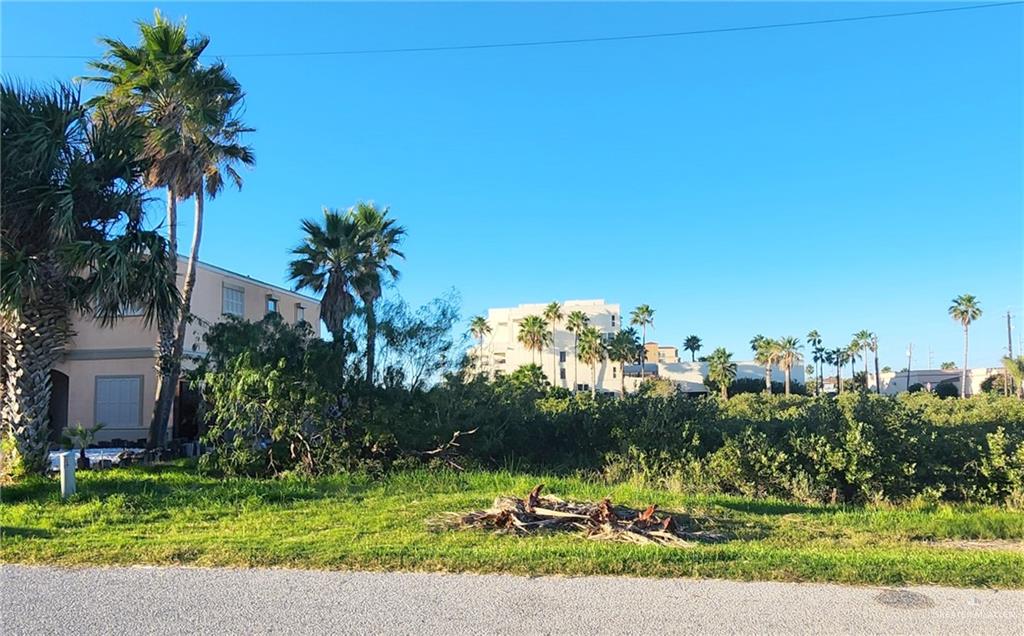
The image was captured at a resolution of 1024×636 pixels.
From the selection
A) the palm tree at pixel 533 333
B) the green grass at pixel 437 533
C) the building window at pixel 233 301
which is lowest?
the green grass at pixel 437 533

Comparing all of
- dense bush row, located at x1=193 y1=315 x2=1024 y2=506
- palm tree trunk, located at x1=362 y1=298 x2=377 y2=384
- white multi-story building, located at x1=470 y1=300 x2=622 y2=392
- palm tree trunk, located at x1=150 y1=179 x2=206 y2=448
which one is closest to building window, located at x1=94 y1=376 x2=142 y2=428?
palm tree trunk, located at x1=150 y1=179 x2=206 y2=448

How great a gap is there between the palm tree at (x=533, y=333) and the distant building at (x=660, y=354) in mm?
23784

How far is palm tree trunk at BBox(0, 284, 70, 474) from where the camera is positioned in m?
11.5

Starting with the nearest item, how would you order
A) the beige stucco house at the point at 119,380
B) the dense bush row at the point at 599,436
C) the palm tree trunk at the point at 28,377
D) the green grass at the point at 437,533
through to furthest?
1. the green grass at the point at 437,533
2. the palm tree trunk at the point at 28,377
3. the dense bush row at the point at 599,436
4. the beige stucco house at the point at 119,380

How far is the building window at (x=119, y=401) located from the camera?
19.9 metres

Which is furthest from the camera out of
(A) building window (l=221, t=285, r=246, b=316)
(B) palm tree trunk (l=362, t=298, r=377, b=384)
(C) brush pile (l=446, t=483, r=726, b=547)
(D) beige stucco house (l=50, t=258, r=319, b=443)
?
(A) building window (l=221, t=285, r=246, b=316)

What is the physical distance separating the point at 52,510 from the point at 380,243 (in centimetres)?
1678

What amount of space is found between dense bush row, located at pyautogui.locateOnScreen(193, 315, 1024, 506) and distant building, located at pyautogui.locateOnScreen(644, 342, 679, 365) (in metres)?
71.4

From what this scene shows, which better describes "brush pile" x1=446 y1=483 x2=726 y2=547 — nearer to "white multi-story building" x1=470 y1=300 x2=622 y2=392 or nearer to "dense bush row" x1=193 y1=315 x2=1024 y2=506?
"dense bush row" x1=193 y1=315 x2=1024 y2=506

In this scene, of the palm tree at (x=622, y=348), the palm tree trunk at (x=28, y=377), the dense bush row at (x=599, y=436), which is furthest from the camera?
the palm tree at (x=622, y=348)

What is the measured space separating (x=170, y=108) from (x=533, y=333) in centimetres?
4882

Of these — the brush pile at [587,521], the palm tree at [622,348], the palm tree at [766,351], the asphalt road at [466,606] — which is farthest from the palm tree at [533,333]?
the asphalt road at [466,606]

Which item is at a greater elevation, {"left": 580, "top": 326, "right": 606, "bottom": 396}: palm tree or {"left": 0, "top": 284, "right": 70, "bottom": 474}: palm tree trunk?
{"left": 580, "top": 326, "right": 606, "bottom": 396}: palm tree

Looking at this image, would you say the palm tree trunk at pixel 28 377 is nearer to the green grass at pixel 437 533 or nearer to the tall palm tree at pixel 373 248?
the green grass at pixel 437 533
